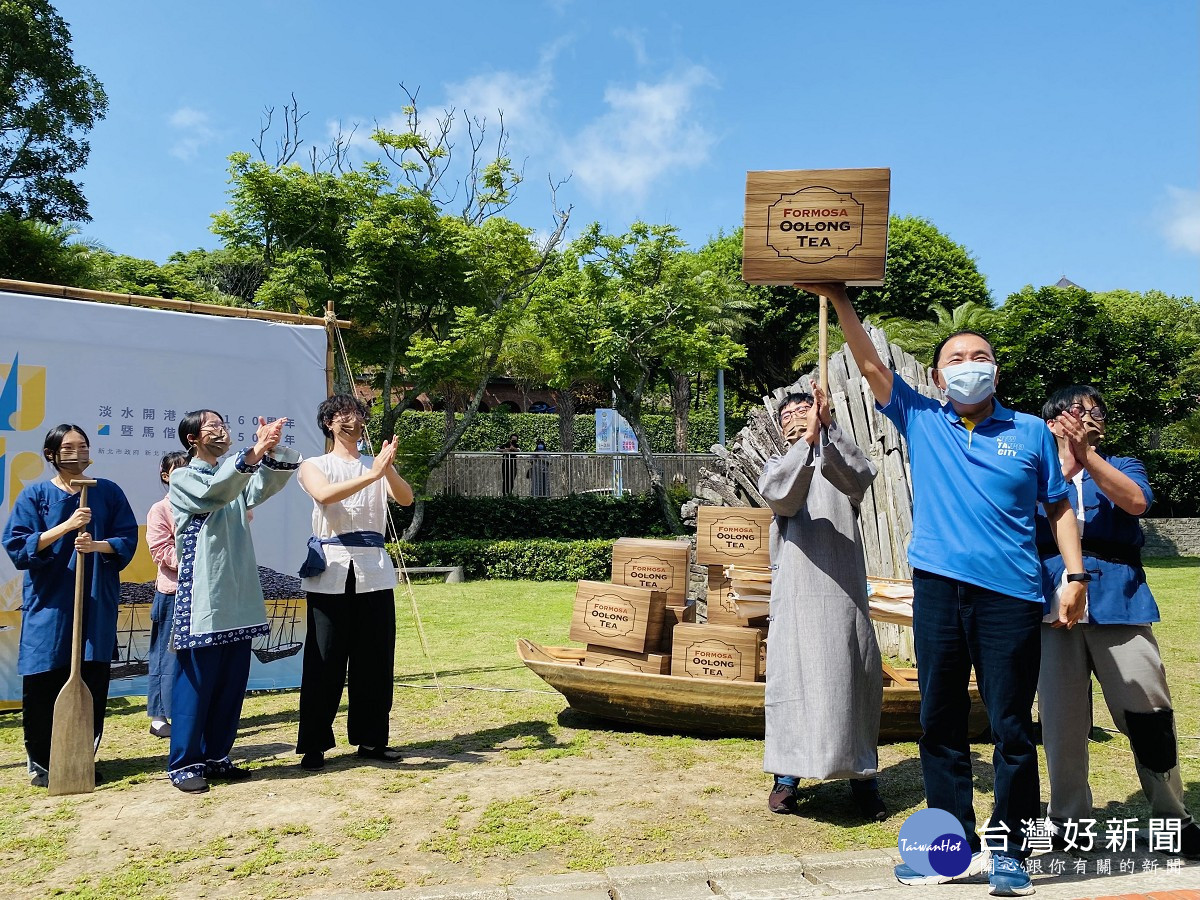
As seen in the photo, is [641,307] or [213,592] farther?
[641,307]

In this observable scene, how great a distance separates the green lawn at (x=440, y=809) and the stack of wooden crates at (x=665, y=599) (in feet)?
1.66

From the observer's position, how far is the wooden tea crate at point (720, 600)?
222 inches

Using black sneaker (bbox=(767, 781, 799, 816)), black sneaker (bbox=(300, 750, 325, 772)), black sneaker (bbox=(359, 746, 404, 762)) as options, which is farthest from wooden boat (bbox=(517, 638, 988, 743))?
black sneaker (bbox=(300, 750, 325, 772))

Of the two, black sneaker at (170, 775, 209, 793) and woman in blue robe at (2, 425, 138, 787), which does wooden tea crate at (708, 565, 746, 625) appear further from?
woman in blue robe at (2, 425, 138, 787)

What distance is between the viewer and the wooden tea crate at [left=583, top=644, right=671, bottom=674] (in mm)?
5496

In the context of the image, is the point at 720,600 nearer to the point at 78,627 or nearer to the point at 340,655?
the point at 340,655

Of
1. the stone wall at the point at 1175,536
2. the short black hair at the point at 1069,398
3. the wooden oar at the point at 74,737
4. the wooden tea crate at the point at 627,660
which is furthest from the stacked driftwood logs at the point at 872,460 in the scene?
the stone wall at the point at 1175,536

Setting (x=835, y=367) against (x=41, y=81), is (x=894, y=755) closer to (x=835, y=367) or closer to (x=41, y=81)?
(x=835, y=367)

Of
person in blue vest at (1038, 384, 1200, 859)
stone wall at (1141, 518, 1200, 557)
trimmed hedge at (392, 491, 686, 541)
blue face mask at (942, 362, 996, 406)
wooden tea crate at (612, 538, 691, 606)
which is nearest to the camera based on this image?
blue face mask at (942, 362, 996, 406)

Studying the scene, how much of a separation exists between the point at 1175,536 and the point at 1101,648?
19712 millimetres

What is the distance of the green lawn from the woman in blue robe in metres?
0.45

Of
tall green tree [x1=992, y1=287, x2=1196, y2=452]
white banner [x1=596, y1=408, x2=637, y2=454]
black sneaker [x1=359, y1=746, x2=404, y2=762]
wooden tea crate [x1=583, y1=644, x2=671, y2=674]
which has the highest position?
tall green tree [x1=992, y1=287, x2=1196, y2=452]

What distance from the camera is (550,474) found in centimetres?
2102

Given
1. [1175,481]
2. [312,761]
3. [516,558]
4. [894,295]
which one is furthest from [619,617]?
[894,295]
